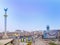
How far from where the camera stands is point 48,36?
44.8 feet

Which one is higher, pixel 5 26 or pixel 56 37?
pixel 5 26

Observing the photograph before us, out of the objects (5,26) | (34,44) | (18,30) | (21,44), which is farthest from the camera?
(18,30)

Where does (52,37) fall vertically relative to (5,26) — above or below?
below

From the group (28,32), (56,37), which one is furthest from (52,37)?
(28,32)

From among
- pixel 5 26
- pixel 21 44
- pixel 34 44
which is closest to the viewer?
pixel 21 44

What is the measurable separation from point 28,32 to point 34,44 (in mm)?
3613

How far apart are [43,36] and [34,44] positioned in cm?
305

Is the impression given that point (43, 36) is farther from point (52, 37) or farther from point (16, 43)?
point (16, 43)

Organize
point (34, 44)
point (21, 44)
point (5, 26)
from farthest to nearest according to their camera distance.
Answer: point (5, 26) → point (34, 44) → point (21, 44)

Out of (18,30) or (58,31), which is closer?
(58,31)

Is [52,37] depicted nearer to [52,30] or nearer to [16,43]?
[52,30]

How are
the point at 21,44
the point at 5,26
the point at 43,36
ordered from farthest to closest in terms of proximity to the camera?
the point at 43,36 → the point at 5,26 → the point at 21,44

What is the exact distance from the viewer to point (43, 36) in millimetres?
13820

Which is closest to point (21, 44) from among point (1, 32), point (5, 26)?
point (5, 26)
